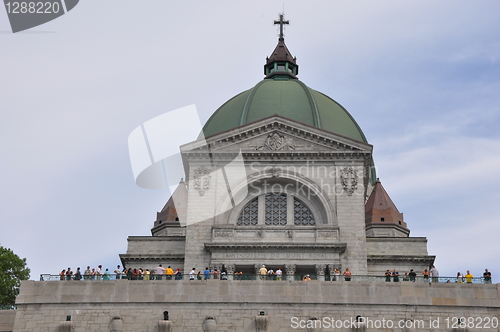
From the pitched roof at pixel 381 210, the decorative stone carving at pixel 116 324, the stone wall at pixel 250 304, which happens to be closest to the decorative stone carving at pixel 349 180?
the pitched roof at pixel 381 210

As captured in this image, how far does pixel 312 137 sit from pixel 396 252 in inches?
381

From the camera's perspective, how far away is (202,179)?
55.4m

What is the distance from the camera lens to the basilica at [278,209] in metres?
52.6

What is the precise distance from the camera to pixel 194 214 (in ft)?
178

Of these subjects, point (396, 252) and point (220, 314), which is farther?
point (396, 252)

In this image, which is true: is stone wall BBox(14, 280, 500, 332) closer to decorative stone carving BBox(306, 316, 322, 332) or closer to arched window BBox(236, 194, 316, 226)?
decorative stone carving BBox(306, 316, 322, 332)

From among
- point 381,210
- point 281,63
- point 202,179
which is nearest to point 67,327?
point 202,179

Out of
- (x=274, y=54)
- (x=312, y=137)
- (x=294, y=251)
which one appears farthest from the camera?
(x=274, y=54)

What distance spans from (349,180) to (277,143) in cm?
549

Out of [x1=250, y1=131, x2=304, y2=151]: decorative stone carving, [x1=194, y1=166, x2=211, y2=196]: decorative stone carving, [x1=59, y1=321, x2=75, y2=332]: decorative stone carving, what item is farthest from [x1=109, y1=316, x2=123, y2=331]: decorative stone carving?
[x1=250, y1=131, x2=304, y2=151]: decorative stone carving

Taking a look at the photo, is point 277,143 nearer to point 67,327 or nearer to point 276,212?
point 276,212

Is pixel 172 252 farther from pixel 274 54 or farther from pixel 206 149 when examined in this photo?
pixel 274 54

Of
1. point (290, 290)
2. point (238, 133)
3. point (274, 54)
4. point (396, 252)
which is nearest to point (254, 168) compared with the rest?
point (238, 133)

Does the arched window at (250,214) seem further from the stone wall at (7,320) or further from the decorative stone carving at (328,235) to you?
the stone wall at (7,320)
